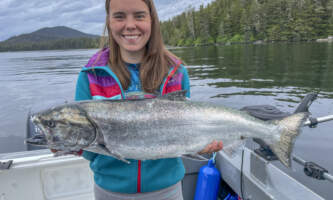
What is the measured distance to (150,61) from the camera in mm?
2803

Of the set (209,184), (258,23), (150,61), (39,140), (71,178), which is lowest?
(209,184)

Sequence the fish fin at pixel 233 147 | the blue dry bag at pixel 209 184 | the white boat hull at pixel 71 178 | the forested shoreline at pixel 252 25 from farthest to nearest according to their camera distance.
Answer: the forested shoreline at pixel 252 25
the blue dry bag at pixel 209 184
the white boat hull at pixel 71 178
the fish fin at pixel 233 147

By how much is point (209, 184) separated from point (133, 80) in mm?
2752

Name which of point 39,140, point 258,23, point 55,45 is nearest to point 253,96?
point 39,140

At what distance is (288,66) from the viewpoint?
2578cm

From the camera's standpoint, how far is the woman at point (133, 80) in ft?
8.36

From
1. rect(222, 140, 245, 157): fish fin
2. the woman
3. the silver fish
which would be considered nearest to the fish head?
the silver fish

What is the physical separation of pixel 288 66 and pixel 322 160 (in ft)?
66.0

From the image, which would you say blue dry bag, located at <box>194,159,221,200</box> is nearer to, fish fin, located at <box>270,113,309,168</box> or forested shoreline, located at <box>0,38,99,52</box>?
fish fin, located at <box>270,113,309,168</box>

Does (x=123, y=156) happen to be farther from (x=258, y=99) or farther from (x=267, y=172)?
(x=258, y=99)

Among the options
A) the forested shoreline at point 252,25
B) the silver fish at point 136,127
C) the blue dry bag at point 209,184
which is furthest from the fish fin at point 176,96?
the forested shoreline at point 252,25

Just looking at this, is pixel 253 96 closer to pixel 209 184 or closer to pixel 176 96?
pixel 209 184

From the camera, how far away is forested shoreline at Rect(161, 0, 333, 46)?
86375 millimetres

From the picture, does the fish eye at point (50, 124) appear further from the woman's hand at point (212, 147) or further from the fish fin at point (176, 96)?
the woman's hand at point (212, 147)
